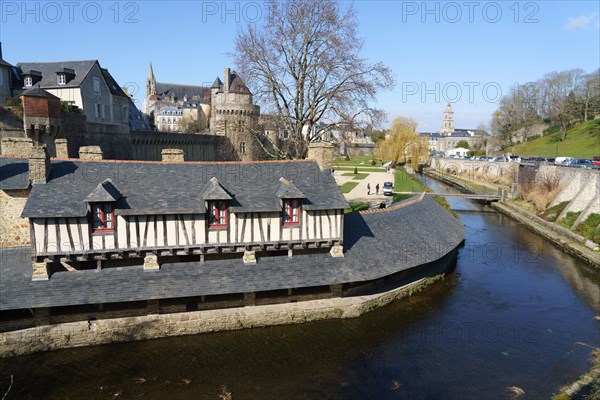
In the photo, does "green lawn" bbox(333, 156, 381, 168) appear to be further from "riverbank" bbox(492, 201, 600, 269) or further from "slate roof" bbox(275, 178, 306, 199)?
"slate roof" bbox(275, 178, 306, 199)

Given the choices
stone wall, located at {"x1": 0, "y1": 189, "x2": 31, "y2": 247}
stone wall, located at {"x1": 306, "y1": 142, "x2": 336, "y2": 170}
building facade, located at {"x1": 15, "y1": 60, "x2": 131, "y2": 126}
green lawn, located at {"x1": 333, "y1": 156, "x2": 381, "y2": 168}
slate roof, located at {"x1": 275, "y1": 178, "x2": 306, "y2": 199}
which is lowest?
stone wall, located at {"x1": 0, "y1": 189, "x2": 31, "y2": 247}

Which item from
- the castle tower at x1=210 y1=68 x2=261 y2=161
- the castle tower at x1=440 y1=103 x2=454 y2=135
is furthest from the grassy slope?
the castle tower at x1=440 y1=103 x2=454 y2=135

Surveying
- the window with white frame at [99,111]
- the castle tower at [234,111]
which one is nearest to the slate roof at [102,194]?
the window with white frame at [99,111]

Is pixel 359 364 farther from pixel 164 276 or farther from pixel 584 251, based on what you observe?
pixel 584 251

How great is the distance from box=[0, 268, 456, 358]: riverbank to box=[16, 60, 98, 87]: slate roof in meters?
26.0

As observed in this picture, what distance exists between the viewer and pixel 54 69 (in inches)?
1300

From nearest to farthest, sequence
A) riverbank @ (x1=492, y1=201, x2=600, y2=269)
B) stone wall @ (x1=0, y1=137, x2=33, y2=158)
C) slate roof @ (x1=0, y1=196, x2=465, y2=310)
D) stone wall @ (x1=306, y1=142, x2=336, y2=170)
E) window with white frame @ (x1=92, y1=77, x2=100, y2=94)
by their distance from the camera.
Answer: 1. slate roof @ (x1=0, y1=196, x2=465, y2=310)
2. stone wall @ (x1=0, y1=137, x2=33, y2=158)
3. stone wall @ (x1=306, y1=142, x2=336, y2=170)
4. riverbank @ (x1=492, y1=201, x2=600, y2=269)
5. window with white frame @ (x1=92, y1=77, x2=100, y2=94)

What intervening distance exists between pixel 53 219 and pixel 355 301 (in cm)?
998

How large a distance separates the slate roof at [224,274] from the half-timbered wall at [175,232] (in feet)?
2.70

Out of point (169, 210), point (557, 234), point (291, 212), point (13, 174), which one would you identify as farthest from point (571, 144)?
point (13, 174)

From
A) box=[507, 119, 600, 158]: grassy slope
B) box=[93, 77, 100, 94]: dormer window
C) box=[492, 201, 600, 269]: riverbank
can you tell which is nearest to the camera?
box=[492, 201, 600, 269]: riverbank

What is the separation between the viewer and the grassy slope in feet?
180

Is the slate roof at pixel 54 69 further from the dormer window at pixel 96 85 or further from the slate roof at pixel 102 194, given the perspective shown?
the slate roof at pixel 102 194

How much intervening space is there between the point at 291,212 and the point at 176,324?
201 inches
